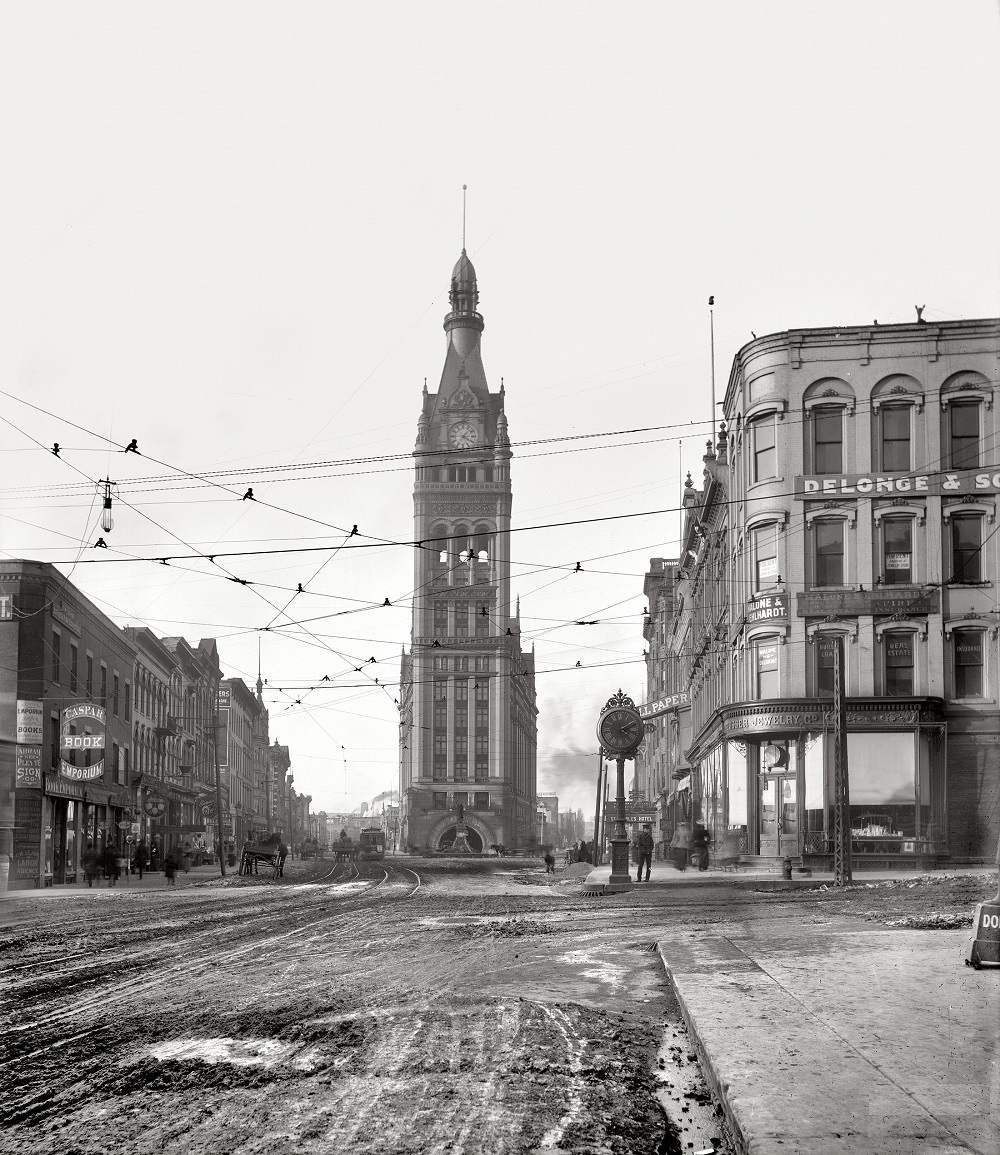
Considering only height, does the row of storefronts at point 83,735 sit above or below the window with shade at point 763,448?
below

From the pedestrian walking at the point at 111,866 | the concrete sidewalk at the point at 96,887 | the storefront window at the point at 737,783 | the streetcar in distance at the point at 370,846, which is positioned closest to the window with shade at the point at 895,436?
the storefront window at the point at 737,783

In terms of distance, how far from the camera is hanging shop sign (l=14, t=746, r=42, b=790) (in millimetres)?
39438

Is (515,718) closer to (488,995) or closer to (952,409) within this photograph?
(952,409)

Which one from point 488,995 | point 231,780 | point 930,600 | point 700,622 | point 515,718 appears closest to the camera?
point 488,995

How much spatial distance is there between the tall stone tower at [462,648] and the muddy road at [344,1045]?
10904cm

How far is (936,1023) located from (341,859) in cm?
6909

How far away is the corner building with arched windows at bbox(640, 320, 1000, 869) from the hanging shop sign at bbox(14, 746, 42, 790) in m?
21.4

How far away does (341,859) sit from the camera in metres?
75.1

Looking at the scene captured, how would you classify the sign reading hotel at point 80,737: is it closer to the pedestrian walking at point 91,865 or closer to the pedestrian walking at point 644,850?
the pedestrian walking at point 91,865

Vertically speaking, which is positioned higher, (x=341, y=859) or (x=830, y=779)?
(x=830, y=779)

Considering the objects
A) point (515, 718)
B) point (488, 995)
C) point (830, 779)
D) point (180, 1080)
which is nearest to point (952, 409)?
point (830, 779)

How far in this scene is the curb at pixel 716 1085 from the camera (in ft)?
19.0

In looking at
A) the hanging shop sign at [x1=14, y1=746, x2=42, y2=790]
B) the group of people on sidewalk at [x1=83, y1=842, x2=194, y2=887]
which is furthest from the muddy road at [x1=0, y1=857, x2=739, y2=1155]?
the group of people on sidewalk at [x1=83, y1=842, x2=194, y2=887]

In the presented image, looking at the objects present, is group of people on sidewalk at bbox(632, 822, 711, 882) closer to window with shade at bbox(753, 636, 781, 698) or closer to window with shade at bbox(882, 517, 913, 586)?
window with shade at bbox(753, 636, 781, 698)
